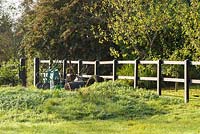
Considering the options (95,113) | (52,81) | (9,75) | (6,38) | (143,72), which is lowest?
(95,113)

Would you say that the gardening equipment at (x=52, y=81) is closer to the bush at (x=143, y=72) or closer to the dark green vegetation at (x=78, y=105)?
the bush at (x=143, y=72)

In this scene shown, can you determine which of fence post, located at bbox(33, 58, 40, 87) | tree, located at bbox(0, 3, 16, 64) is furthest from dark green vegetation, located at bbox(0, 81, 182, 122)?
tree, located at bbox(0, 3, 16, 64)

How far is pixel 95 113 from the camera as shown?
43.1ft

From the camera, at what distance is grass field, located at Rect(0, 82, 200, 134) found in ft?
35.9

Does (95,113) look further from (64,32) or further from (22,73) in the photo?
(22,73)

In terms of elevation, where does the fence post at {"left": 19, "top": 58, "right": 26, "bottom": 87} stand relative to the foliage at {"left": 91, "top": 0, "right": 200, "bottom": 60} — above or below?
below

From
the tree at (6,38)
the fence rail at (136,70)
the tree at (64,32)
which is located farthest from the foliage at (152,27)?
the tree at (6,38)

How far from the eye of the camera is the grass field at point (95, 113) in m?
10.9

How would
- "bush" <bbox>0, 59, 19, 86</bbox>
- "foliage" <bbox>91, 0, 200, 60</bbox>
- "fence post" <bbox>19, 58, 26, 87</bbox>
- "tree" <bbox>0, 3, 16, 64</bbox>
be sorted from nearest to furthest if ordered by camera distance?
"foliage" <bbox>91, 0, 200, 60</bbox> < "bush" <bbox>0, 59, 19, 86</bbox> < "fence post" <bbox>19, 58, 26, 87</bbox> < "tree" <bbox>0, 3, 16, 64</bbox>

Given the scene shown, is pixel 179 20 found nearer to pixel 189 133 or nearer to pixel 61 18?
pixel 61 18

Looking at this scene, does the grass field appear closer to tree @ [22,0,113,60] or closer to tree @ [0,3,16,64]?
tree @ [22,0,113,60]

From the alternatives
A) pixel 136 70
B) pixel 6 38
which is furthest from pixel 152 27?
pixel 6 38

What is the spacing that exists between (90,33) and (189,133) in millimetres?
16037

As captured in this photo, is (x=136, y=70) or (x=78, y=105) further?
(x=136, y=70)
